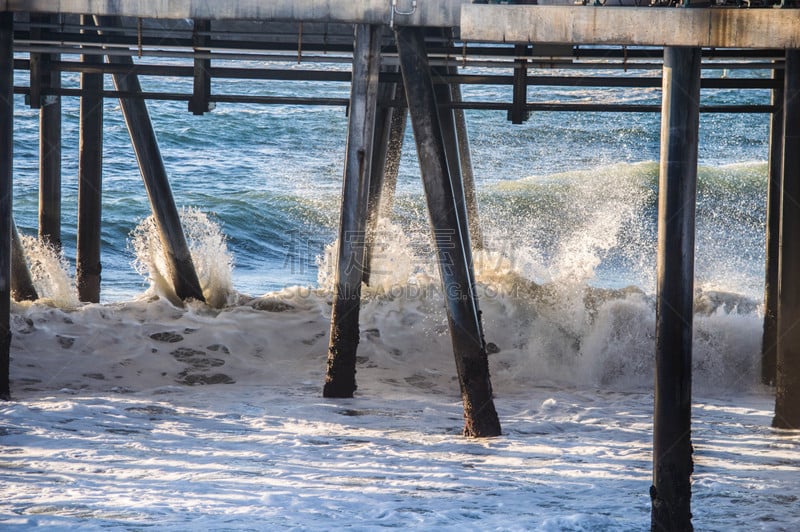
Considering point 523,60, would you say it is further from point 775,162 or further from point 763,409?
point 763,409

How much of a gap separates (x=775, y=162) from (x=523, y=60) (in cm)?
231

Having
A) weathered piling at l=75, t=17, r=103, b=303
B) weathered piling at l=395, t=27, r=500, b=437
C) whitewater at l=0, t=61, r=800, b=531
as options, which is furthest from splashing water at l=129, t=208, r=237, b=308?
weathered piling at l=395, t=27, r=500, b=437

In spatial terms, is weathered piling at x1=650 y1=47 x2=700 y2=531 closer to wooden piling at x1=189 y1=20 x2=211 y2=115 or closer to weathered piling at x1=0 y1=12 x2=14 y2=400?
weathered piling at x1=0 y1=12 x2=14 y2=400

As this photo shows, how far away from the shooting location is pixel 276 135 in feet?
81.8

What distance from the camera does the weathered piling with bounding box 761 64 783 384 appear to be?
8117mm

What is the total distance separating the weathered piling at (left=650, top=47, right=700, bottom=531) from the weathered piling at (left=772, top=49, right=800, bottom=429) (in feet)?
7.33

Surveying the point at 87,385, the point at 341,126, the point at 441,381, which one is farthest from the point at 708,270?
the point at 341,126

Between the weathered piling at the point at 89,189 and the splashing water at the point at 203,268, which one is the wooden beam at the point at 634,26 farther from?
the weathered piling at the point at 89,189

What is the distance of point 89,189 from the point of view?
10695 mm

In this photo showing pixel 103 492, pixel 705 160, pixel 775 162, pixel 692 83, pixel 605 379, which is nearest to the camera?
pixel 692 83

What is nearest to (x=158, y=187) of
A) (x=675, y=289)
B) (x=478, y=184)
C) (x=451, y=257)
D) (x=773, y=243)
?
(x=451, y=257)

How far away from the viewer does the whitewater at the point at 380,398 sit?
17.1 ft

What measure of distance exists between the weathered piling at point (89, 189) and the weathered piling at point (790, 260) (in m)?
6.96

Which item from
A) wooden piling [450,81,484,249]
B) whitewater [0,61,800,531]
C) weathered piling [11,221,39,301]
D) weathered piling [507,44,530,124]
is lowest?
whitewater [0,61,800,531]
